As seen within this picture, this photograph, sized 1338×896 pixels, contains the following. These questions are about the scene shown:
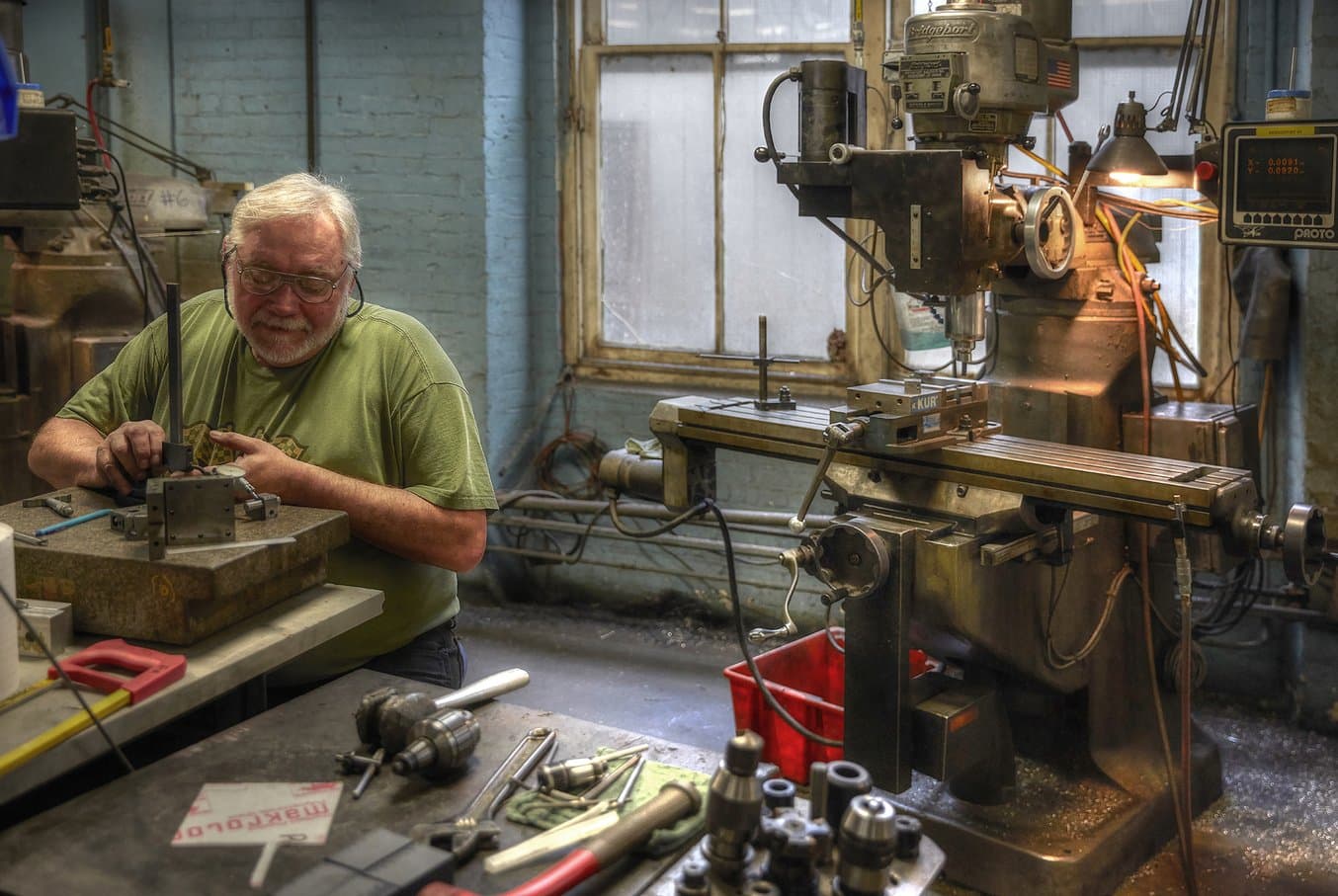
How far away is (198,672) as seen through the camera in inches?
61.8

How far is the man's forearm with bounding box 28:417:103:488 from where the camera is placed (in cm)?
225

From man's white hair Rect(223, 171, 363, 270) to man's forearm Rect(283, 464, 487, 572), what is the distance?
1.37 ft

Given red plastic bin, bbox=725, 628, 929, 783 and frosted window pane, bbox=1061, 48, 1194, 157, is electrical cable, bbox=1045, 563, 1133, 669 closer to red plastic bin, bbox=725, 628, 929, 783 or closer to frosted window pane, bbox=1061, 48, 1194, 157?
A: red plastic bin, bbox=725, 628, 929, 783

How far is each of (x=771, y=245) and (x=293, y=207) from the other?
2179mm

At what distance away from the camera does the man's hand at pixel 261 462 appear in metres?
2.03

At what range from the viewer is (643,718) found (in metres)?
3.66

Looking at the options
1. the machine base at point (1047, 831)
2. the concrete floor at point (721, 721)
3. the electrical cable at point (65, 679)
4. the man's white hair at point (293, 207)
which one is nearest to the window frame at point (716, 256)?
the concrete floor at point (721, 721)

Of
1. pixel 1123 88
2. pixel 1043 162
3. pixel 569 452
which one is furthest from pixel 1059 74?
pixel 569 452

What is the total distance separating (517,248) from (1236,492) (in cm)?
277

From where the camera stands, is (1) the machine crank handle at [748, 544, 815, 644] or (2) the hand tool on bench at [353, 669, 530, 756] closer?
(2) the hand tool on bench at [353, 669, 530, 756]

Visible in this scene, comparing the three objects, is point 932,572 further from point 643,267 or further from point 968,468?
point 643,267

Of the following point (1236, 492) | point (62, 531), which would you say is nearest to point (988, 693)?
point (1236, 492)

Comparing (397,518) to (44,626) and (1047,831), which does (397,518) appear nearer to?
(44,626)

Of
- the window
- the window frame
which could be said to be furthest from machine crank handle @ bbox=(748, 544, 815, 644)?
the window
